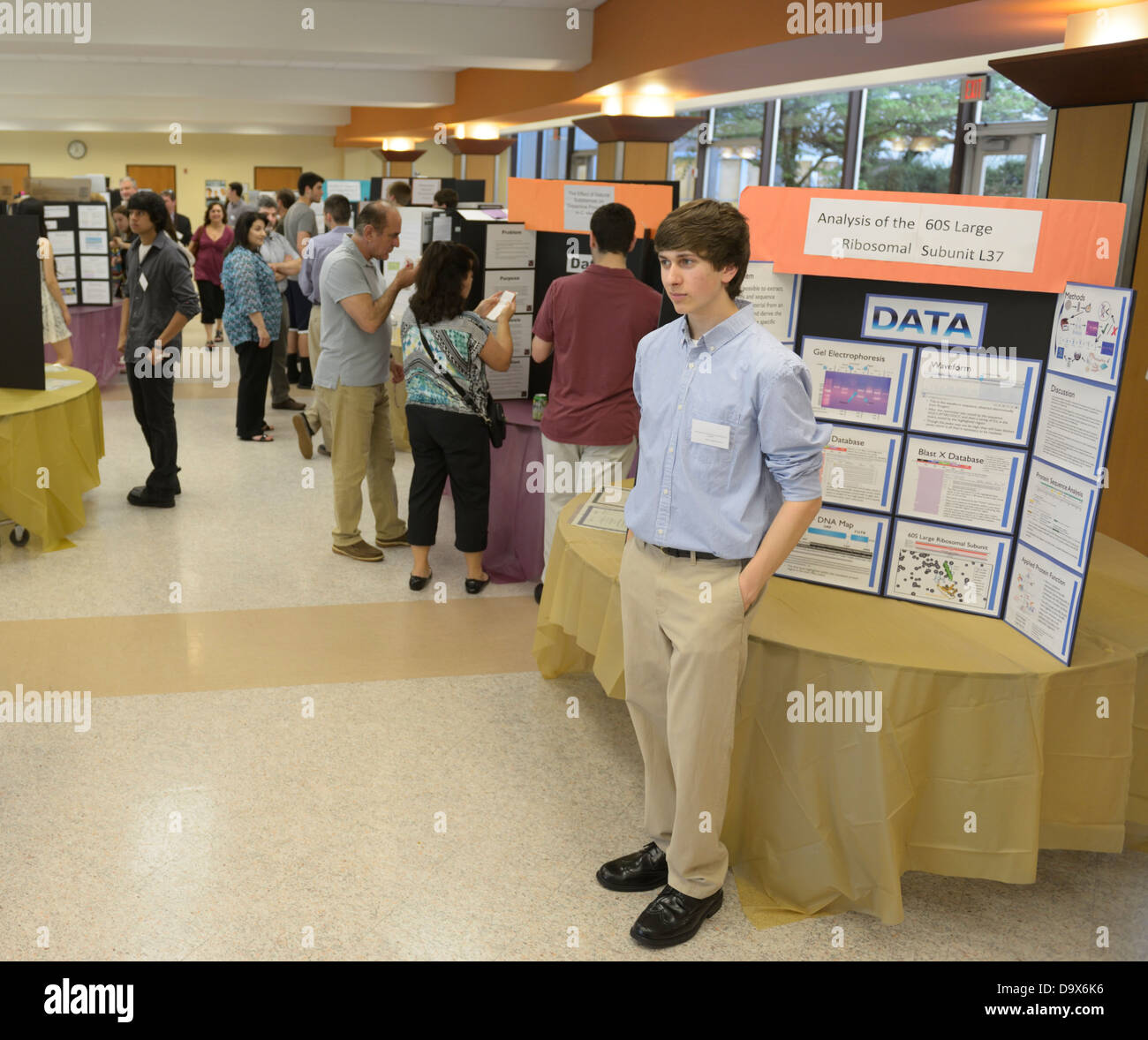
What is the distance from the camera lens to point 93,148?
25.0m

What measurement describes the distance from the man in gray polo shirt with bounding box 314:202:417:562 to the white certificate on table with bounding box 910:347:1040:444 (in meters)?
2.72

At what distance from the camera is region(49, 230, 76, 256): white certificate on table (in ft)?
28.2

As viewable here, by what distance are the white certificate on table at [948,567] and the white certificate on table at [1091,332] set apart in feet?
1.62

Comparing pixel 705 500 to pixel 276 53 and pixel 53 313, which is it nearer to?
pixel 53 313

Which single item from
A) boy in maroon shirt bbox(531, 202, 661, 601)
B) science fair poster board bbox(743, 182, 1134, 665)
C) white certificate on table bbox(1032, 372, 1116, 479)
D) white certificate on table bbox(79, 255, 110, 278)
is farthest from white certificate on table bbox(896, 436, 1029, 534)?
white certificate on table bbox(79, 255, 110, 278)

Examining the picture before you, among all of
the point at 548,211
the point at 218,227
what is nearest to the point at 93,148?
the point at 218,227

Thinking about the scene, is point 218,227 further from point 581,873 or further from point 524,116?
point 581,873

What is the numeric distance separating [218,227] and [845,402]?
354 inches

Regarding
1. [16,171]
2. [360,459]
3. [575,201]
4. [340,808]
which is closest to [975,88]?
[575,201]

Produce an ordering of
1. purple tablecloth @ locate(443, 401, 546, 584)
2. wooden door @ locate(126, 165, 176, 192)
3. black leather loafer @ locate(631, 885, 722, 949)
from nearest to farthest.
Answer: black leather loafer @ locate(631, 885, 722, 949), purple tablecloth @ locate(443, 401, 546, 584), wooden door @ locate(126, 165, 176, 192)

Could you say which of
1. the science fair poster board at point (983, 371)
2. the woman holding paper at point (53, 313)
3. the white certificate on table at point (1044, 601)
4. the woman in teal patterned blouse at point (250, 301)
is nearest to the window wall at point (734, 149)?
the woman in teal patterned blouse at point (250, 301)

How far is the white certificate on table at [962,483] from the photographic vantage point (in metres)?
2.67

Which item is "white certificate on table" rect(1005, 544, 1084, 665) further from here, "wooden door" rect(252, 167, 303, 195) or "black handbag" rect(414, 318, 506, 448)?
"wooden door" rect(252, 167, 303, 195)

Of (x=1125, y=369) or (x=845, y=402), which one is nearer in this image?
(x=845, y=402)
